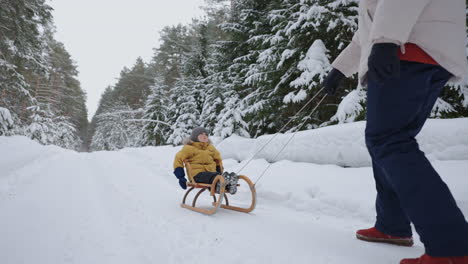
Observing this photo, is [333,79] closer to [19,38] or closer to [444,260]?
[444,260]

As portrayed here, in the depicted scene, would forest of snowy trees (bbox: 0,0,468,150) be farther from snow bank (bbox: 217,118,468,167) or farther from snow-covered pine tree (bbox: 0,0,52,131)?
snow bank (bbox: 217,118,468,167)

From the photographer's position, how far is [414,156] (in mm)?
1270

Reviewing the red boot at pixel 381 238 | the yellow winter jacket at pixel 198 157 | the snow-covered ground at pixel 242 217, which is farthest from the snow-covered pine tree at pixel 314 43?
the red boot at pixel 381 238

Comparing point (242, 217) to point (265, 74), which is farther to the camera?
point (265, 74)

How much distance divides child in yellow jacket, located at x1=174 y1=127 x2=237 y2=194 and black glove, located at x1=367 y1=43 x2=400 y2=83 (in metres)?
2.26

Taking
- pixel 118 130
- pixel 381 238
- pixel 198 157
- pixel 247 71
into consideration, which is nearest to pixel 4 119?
pixel 247 71

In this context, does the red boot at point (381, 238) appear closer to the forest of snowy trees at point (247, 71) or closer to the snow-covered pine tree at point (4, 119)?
the forest of snowy trees at point (247, 71)

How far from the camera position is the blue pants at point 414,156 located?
3.71ft

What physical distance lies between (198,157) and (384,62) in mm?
2967

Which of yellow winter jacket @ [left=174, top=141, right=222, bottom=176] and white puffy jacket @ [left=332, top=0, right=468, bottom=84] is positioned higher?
white puffy jacket @ [left=332, top=0, right=468, bottom=84]

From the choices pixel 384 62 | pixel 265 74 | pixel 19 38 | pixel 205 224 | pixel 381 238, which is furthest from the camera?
pixel 19 38

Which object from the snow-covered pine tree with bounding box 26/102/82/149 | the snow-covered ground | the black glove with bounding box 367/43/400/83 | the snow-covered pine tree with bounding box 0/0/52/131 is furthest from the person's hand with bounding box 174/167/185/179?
the snow-covered pine tree with bounding box 26/102/82/149

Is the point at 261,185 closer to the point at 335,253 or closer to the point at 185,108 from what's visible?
the point at 335,253

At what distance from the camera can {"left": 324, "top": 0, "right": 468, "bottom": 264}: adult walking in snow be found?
1146mm
